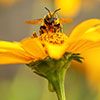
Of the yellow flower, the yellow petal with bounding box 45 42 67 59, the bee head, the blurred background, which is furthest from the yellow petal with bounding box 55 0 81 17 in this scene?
the yellow petal with bounding box 45 42 67 59

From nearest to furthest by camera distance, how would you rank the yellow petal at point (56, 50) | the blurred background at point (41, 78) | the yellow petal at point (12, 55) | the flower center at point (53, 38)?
the yellow petal at point (56, 50) < the yellow petal at point (12, 55) < the flower center at point (53, 38) < the blurred background at point (41, 78)

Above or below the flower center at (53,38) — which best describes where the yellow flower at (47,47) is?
above

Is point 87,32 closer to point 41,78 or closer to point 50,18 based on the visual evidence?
point 50,18

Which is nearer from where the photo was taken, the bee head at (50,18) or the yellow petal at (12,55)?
the yellow petal at (12,55)

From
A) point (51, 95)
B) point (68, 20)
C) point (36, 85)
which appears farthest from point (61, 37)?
point (36, 85)

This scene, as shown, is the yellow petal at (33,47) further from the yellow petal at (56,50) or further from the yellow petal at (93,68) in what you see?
the yellow petal at (93,68)

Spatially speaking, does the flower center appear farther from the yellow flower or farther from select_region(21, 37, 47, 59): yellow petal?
select_region(21, 37, 47, 59): yellow petal

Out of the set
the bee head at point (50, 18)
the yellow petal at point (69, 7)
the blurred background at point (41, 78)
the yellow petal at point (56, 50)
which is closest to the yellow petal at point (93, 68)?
the blurred background at point (41, 78)
